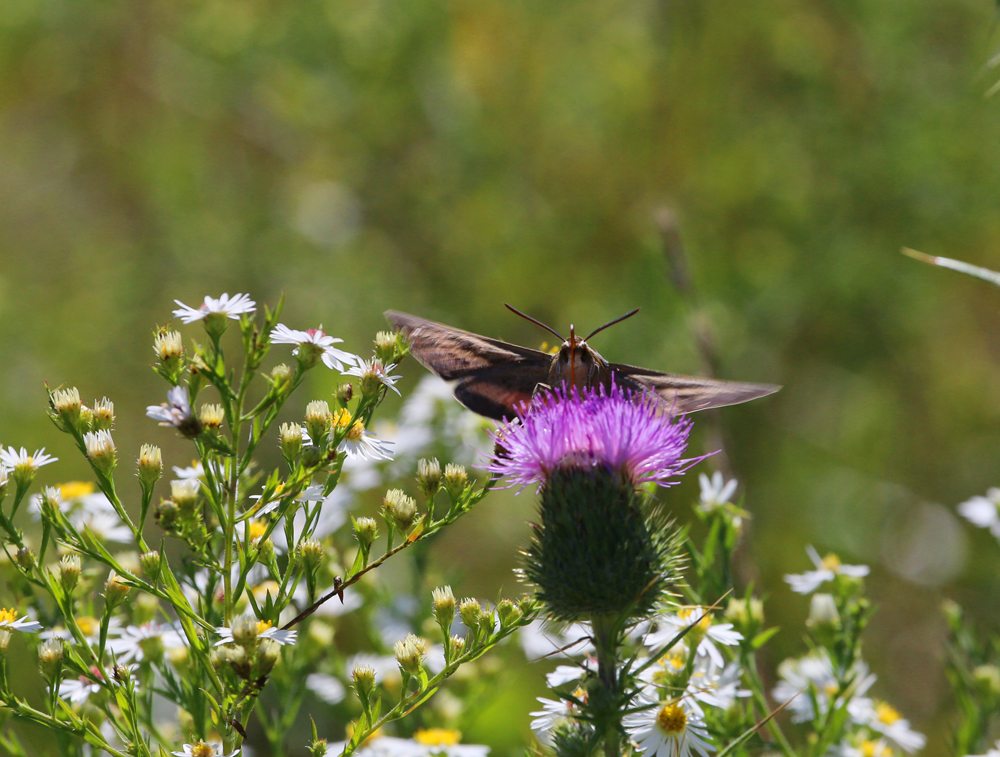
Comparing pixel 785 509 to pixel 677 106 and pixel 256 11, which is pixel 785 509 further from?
pixel 256 11

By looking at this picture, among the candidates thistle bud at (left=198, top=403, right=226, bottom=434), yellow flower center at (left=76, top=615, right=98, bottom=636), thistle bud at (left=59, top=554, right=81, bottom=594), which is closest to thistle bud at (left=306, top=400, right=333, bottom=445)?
thistle bud at (left=198, top=403, right=226, bottom=434)

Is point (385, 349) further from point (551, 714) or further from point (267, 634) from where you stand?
point (551, 714)

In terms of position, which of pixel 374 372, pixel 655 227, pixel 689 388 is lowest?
pixel 374 372

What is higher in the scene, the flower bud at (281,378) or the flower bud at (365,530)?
the flower bud at (281,378)

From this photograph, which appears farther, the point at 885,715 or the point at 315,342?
the point at 885,715

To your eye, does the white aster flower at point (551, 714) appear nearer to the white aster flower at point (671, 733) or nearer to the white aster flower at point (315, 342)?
the white aster flower at point (671, 733)

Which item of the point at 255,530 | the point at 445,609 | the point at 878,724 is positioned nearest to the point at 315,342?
the point at 445,609

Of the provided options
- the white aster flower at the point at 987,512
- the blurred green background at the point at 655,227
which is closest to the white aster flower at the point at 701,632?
the white aster flower at the point at 987,512

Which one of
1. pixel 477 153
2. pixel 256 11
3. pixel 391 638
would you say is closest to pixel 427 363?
pixel 391 638
